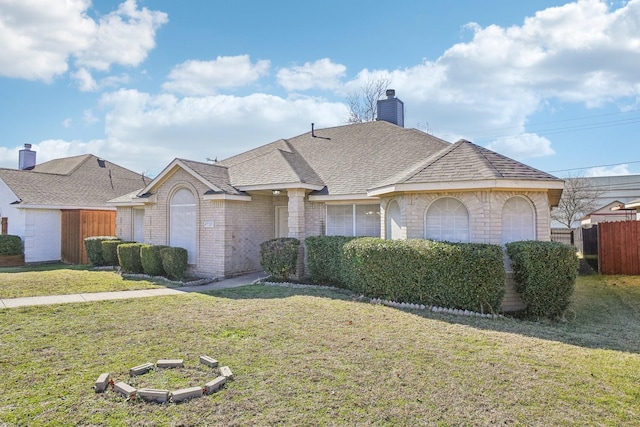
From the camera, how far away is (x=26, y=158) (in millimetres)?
27484

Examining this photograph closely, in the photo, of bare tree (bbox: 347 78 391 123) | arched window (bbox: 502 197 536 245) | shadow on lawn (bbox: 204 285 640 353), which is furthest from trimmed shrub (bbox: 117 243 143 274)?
bare tree (bbox: 347 78 391 123)

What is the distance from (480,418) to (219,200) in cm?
1118

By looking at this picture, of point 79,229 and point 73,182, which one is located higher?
point 73,182

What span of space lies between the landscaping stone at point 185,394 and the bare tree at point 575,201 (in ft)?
122

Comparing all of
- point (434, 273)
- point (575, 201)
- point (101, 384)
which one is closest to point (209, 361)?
point (101, 384)

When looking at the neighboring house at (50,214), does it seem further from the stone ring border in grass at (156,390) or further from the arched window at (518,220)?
the arched window at (518,220)

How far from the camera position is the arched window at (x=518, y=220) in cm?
934

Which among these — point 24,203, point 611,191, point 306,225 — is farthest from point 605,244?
point 611,191

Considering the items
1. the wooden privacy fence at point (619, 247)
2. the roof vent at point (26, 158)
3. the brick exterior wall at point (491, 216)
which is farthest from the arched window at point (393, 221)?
the roof vent at point (26, 158)

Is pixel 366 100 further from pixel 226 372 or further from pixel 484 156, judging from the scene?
pixel 226 372

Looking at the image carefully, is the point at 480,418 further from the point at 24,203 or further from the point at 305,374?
the point at 24,203

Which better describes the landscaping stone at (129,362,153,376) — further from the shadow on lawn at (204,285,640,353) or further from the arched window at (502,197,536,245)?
the arched window at (502,197,536,245)

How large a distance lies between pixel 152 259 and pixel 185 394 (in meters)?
10.6

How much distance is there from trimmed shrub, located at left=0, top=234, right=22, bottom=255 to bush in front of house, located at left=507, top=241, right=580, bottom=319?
→ 2129cm
